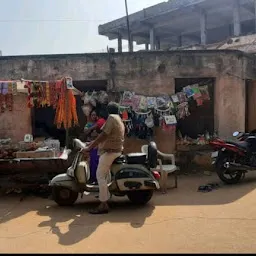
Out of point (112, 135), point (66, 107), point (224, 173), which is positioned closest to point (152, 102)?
point (66, 107)

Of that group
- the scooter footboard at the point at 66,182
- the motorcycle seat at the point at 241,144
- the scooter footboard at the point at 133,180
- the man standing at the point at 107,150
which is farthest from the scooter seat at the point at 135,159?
the motorcycle seat at the point at 241,144

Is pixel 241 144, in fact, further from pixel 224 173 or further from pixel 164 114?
pixel 164 114

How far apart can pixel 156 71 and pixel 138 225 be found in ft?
A: 16.1

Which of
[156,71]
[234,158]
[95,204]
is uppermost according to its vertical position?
[156,71]

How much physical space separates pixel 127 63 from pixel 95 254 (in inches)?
230

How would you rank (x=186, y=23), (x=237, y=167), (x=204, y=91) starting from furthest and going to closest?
(x=186, y=23)
(x=204, y=91)
(x=237, y=167)

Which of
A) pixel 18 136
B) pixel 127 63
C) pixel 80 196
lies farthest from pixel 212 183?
pixel 18 136

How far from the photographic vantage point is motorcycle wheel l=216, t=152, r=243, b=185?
7691mm

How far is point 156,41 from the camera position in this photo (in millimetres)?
25672

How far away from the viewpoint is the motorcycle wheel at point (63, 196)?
19.9 ft

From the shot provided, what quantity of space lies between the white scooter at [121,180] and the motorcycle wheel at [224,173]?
2.23m

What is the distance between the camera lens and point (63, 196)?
240 inches

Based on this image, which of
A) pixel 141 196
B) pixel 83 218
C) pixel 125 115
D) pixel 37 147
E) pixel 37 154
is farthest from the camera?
pixel 125 115

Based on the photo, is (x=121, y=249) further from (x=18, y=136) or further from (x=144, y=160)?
(x=18, y=136)
